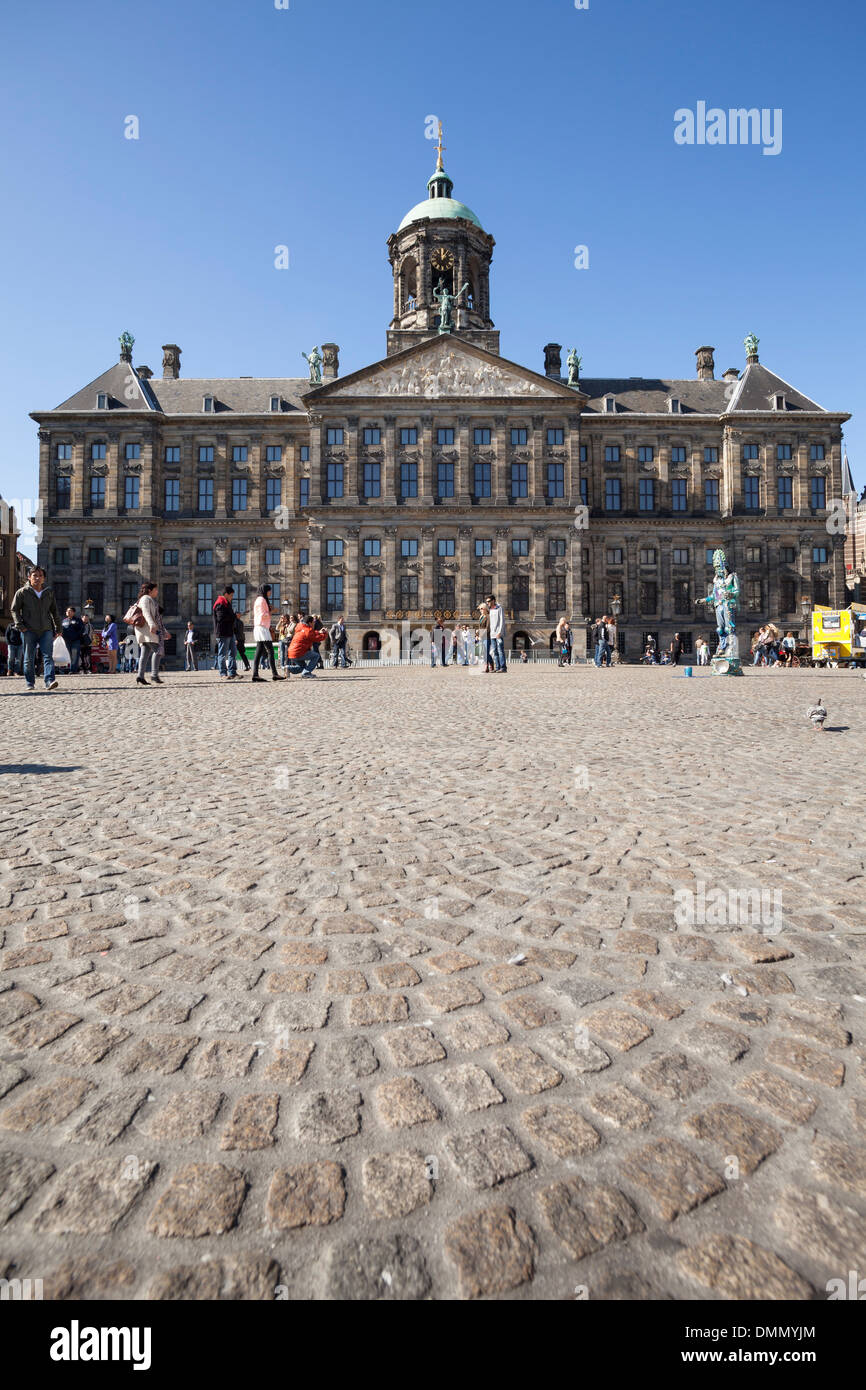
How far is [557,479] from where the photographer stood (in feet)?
151

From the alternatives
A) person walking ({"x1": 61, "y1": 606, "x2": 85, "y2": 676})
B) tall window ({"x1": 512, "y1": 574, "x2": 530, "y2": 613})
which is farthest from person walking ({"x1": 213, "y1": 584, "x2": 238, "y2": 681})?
tall window ({"x1": 512, "y1": 574, "x2": 530, "y2": 613})

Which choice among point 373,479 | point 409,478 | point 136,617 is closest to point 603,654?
point 409,478

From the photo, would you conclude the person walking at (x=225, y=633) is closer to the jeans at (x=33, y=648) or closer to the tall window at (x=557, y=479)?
the jeans at (x=33, y=648)

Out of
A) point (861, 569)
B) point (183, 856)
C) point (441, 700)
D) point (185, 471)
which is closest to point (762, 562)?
point (861, 569)

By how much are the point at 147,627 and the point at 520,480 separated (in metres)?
35.1

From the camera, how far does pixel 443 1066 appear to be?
5.93 ft

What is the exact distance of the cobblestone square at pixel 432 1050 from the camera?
1299 millimetres

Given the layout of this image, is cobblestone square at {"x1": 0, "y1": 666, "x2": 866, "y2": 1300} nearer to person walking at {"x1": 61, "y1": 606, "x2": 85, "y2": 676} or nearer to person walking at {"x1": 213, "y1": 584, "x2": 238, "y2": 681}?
person walking at {"x1": 213, "y1": 584, "x2": 238, "y2": 681}

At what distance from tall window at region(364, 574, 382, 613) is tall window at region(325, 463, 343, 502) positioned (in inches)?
221

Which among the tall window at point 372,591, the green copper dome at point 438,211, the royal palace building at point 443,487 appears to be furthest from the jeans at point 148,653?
the green copper dome at point 438,211

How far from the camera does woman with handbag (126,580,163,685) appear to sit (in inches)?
572

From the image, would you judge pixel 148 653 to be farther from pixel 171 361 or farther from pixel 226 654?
pixel 171 361

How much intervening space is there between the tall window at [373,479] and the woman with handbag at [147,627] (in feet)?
102
